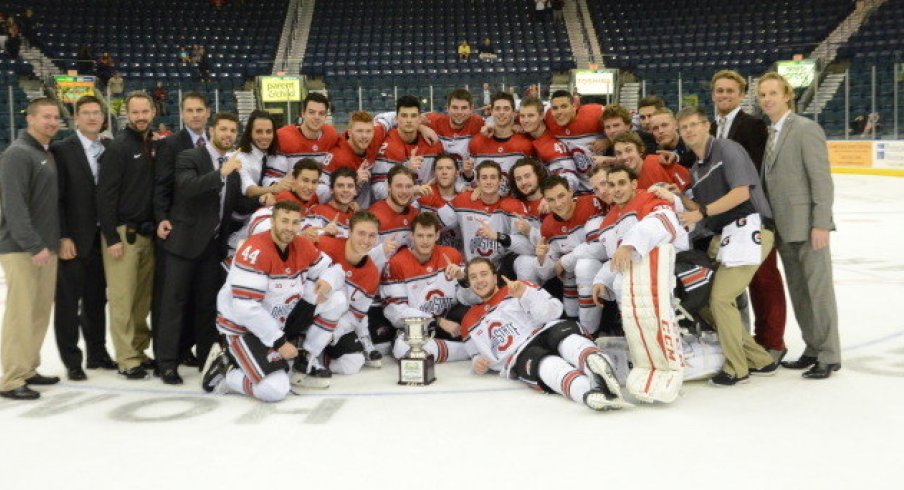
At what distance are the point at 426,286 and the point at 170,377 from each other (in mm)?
1509

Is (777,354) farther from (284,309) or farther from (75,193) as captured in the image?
(75,193)

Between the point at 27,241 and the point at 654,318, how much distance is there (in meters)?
2.95

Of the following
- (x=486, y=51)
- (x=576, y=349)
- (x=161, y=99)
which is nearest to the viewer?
(x=576, y=349)

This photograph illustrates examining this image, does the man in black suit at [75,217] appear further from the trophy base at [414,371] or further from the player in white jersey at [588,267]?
the player in white jersey at [588,267]

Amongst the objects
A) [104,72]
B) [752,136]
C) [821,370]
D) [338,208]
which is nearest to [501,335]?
[338,208]

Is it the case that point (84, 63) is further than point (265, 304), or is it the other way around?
point (84, 63)

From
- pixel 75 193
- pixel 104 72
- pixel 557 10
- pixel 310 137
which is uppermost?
pixel 557 10

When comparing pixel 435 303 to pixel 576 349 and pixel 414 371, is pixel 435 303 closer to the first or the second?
pixel 414 371

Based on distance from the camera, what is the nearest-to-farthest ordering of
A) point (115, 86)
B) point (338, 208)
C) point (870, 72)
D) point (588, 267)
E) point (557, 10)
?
point (588, 267), point (338, 208), point (870, 72), point (115, 86), point (557, 10)

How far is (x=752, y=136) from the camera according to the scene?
14.6ft

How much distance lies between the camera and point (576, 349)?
392cm

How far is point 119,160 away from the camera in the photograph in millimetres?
4379

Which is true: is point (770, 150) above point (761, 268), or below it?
above

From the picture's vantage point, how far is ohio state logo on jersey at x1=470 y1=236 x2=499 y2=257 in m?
5.32
